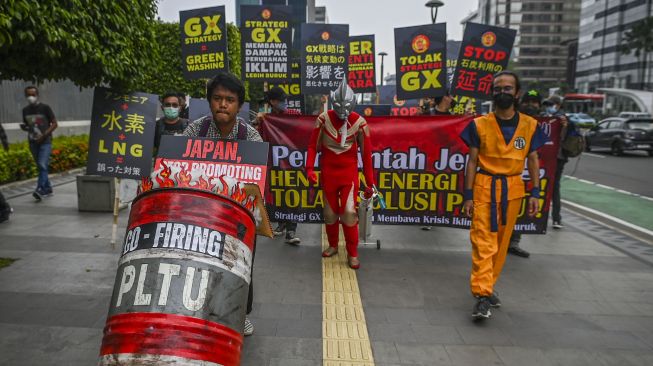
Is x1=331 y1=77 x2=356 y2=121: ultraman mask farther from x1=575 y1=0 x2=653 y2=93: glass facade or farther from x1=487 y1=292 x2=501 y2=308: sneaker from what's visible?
x1=575 y1=0 x2=653 y2=93: glass facade

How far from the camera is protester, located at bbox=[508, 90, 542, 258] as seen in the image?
6156 millimetres

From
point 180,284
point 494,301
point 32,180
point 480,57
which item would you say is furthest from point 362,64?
point 180,284

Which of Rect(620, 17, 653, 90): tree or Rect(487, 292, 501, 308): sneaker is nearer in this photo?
Rect(487, 292, 501, 308): sneaker

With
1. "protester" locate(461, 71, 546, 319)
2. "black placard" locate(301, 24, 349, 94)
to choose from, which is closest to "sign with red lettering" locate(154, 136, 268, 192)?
"protester" locate(461, 71, 546, 319)

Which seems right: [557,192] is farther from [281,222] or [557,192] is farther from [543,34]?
[543,34]

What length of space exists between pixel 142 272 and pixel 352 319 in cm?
225

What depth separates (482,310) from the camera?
13.2 feet

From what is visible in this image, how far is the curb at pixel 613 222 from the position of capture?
7.23m

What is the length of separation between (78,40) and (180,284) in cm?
258

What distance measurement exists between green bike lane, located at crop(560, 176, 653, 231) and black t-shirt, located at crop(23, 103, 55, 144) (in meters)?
10.00

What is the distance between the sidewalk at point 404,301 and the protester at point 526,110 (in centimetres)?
23

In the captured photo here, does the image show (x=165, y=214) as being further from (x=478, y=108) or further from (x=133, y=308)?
(x=478, y=108)

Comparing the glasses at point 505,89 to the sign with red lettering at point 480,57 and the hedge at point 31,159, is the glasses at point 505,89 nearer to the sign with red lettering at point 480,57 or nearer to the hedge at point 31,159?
the sign with red lettering at point 480,57

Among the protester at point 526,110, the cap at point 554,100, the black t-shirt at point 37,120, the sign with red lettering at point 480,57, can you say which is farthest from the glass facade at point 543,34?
the black t-shirt at point 37,120
